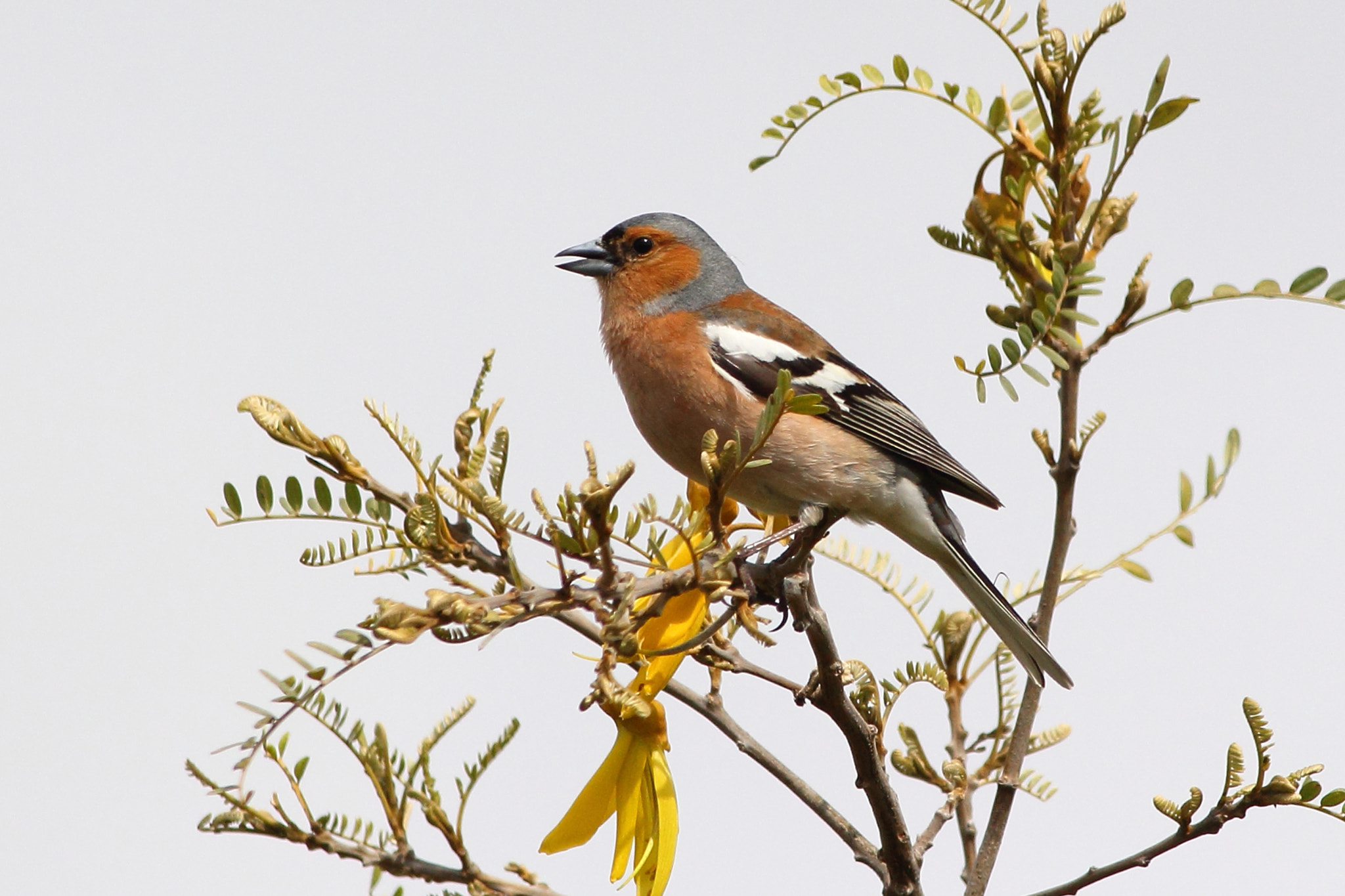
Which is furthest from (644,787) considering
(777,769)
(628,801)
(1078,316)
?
(1078,316)

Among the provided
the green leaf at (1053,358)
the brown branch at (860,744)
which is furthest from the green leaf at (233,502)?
the green leaf at (1053,358)

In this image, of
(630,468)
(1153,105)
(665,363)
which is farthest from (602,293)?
(630,468)

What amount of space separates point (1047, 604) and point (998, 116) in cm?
105

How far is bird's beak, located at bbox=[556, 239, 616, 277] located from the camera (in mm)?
4730

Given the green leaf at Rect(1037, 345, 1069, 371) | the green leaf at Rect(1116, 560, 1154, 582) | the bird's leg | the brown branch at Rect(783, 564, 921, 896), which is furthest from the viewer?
the green leaf at Rect(1116, 560, 1154, 582)

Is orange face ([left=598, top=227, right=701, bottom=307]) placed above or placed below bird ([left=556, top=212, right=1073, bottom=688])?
above

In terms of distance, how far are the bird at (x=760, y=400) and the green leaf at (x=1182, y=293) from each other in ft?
3.61

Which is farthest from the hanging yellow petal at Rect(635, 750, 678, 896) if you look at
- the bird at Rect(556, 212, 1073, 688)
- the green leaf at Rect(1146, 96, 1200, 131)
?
the green leaf at Rect(1146, 96, 1200, 131)

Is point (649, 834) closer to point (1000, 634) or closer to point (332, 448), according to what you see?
point (332, 448)

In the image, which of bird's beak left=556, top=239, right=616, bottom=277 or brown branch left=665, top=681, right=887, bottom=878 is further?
bird's beak left=556, top=239, right=616, bottom=277

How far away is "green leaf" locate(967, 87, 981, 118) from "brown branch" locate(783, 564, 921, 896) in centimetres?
109

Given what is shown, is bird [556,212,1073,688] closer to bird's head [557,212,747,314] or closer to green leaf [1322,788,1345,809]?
bird's head [557,212,747,314]

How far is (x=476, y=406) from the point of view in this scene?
6.63 ft

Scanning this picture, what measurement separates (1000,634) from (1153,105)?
63.7 inches
